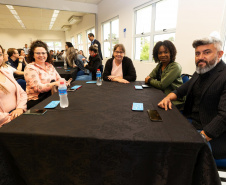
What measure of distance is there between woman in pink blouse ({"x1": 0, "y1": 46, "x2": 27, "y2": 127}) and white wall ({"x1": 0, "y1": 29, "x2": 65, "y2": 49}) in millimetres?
12834

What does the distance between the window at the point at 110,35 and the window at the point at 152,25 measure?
4.24 feet

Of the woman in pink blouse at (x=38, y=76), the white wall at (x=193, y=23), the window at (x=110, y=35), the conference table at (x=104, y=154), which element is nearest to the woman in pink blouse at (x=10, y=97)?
the woman in pink blouse at (x=38, y=76)

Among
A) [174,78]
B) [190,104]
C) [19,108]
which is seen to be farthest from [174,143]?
[19,108]

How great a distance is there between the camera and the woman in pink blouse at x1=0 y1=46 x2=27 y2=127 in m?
1.30

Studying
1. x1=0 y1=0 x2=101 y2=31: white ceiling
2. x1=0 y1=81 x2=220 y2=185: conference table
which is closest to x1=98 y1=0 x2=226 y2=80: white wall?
x1=0 y1=81 x2=220 y2=185: conference table

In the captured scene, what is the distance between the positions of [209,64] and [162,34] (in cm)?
253

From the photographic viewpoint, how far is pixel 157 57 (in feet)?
6.60

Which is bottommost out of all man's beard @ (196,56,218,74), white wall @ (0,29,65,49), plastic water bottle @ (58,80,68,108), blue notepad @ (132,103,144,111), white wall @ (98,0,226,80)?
blue notepad @ (132,103,144,111)

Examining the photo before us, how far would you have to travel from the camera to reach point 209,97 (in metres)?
1.12

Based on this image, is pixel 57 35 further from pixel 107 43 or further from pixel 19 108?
pixel 19 108

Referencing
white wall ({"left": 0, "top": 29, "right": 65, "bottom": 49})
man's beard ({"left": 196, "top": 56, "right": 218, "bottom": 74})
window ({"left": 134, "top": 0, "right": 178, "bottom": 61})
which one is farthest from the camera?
white wall ({"left": 0, "top": 29, "right": 65, "bottom": 49})

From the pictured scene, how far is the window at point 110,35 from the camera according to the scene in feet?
17.9

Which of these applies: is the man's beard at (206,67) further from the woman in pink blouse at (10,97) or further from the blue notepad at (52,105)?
the woman in pink blouse at (10,97)

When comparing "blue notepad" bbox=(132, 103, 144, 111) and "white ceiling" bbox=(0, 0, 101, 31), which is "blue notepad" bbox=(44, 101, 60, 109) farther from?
"white ceiling" bbox=(0, 0, 101, 31)
